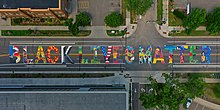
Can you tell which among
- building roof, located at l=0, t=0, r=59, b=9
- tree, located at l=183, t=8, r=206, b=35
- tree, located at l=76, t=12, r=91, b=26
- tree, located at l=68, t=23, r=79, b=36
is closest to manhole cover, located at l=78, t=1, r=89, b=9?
tree, located at l=76, t=12, r=91, b=26

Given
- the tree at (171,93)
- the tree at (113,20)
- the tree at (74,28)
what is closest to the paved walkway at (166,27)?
the tree at (113,20)

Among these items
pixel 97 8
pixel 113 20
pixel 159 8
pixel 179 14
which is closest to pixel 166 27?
pixel 179 14

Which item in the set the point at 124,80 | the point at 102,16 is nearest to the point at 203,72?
the point at 124,80

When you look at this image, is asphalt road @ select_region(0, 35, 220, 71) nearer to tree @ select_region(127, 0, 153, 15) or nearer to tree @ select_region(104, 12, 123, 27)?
tree @ select_region(104, 12, 123, 27)

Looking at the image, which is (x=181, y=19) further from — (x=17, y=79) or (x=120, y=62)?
(x=17, y=79)

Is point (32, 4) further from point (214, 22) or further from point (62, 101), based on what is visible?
point (214, 22)

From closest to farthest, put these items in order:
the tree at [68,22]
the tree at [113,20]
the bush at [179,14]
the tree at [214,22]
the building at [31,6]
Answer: the building at [31,6] < the tree at [214,22] < the tree at [113,20] < the tree at [68,22] < the bush at [179,14]

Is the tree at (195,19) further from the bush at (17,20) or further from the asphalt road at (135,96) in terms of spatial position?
the bush at (17,20)
